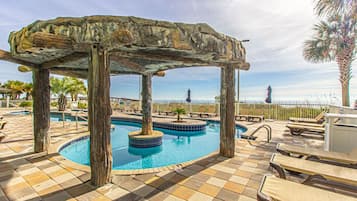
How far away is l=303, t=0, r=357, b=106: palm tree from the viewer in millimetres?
8328

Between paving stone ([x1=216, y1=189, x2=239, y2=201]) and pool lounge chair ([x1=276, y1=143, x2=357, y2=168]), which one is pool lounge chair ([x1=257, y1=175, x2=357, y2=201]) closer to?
paving stone ([x1=216, y1=189, x2=239, y2=201])

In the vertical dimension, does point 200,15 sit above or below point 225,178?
above

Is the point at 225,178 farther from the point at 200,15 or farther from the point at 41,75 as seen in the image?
the point at 200,15

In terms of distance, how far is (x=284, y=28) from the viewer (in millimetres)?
7562

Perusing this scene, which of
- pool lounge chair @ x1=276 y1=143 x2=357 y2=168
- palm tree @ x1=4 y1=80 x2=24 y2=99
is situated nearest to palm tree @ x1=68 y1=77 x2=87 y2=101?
palm tree @ x1=4 y1=80 x2=24 y2=99

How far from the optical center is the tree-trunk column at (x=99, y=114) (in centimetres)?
271

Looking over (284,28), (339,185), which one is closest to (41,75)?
(339,185)

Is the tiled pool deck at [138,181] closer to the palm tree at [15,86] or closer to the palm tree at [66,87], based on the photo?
the palm tree at [66,87]

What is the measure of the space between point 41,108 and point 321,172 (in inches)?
249

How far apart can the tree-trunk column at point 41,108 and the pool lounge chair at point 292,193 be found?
5.36 meters

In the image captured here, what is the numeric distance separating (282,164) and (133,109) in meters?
17.2

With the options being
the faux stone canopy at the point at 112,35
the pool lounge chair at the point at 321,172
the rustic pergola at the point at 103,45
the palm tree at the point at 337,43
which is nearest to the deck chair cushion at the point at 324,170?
the pool lounge chair at the point at 321,172

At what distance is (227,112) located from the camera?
418 centimetres

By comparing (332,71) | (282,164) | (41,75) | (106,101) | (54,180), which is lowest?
(54,180)
